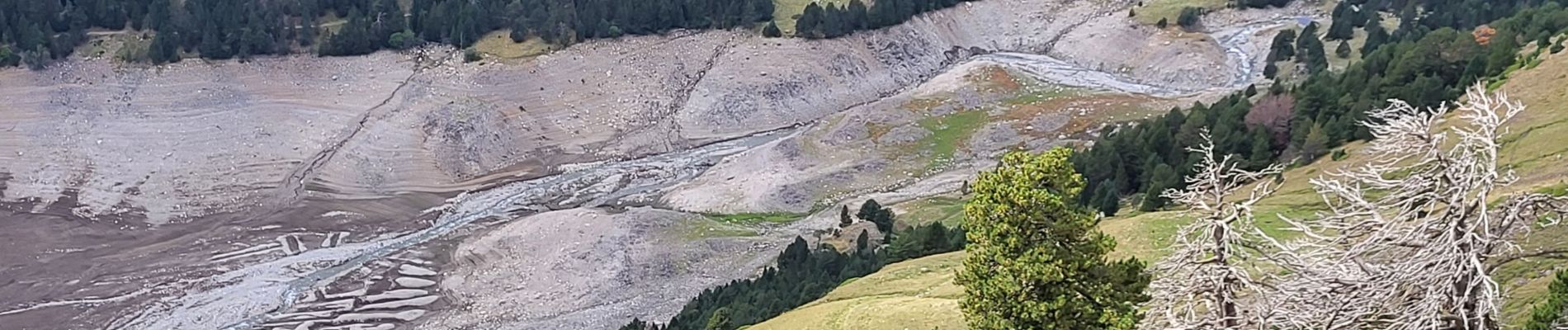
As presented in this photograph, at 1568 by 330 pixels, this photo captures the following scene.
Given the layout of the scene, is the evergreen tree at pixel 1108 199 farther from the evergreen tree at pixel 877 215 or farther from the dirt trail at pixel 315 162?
the dirt trail at pixel 315 162

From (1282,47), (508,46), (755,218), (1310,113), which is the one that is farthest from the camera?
(508,46)

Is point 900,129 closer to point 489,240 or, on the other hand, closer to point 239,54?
point 489,240

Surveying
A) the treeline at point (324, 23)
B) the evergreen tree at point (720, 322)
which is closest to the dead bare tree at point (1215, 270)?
the evergreen tree at point (720, 322)

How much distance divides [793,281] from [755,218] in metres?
22.1

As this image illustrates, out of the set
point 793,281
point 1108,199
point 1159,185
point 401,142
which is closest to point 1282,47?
point 1108,199

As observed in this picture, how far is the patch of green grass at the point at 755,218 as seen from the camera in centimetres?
7844

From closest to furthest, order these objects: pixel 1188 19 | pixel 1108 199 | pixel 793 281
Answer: pixel 793 281
pixel 1108 199
pixel 1188 19

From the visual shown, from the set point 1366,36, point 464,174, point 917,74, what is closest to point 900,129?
point 917,74

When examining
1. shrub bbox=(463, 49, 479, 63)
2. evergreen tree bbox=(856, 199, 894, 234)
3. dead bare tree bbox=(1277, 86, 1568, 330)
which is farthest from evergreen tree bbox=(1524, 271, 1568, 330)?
shrub bbox=(463, 49, 479, 63)

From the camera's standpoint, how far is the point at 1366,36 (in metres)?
103

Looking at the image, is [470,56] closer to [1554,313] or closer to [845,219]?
[845,219]

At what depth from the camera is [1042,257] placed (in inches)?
791

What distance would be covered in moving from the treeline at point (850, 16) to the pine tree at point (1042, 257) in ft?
309

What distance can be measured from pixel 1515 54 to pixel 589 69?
71.7 m
